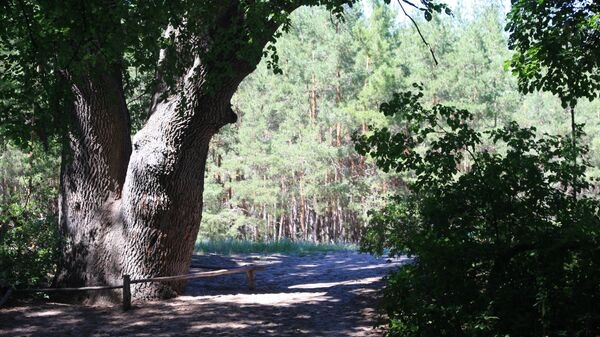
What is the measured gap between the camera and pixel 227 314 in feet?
30.5

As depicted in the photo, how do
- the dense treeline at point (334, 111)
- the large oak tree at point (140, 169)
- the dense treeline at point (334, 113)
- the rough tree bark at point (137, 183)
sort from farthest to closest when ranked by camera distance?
the dense treeline at point (334, 111), the dense treeline at point (334, 113), the rough tree bark at point (137, 183), the large oak tree at point (140, 169)

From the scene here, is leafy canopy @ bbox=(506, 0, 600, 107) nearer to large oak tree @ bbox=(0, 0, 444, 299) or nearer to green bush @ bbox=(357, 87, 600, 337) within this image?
green bush @ bbox=(357, 87, 600, 337)

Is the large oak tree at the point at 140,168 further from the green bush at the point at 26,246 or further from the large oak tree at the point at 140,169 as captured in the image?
the green bush at the point at 26,246

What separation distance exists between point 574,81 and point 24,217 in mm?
9912

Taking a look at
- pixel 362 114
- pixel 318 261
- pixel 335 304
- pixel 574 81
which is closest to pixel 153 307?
pixel 335 304

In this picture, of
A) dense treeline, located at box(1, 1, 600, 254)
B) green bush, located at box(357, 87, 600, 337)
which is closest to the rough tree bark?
green bush, located at box(357, 87, 600, 337)

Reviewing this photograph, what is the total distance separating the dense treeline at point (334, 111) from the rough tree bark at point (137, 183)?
26.6m

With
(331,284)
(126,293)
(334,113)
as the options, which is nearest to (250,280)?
(331,284)

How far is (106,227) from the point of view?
10.8 meters

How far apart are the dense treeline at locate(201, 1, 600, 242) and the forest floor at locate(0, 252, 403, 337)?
25.1 metres

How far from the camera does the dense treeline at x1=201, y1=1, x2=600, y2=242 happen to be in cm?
3925

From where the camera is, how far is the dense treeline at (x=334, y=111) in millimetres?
39250

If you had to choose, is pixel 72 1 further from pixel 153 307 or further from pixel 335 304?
pixel 335 304

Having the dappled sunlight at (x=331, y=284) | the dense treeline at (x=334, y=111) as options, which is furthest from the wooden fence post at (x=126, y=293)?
the dense treeline at (x=334, y=111)
